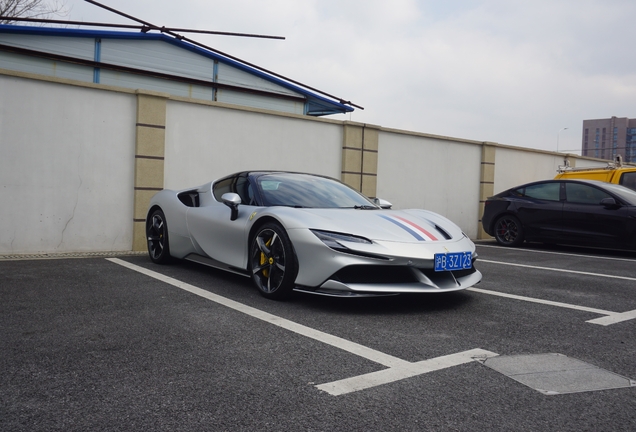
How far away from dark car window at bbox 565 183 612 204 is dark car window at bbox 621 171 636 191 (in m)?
1.65

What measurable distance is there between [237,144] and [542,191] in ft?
17.1

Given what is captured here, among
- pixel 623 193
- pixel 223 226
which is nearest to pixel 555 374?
pixel 223 226

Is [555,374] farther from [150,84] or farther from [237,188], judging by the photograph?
[150,84]

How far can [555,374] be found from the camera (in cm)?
286

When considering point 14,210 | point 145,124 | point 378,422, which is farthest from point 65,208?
point 378,422

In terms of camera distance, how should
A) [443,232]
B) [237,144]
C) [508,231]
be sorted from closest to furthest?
[443,232] < [237,144] < [508,231]

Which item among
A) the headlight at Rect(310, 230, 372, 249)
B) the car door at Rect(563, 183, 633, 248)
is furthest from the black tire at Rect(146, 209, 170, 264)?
the car door at Rect(563, 183, 633, 248)

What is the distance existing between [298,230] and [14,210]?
4649 mm

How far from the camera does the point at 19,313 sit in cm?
395

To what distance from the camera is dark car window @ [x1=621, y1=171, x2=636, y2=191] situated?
10457 mm

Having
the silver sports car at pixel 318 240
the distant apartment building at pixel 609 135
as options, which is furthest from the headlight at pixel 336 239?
the distant apartment building at pixel 609 135

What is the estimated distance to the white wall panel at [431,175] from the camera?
1111 centimetres

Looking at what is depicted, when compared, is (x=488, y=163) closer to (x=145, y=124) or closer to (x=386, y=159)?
(x=386, y=159)

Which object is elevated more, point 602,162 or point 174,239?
point 602,162
